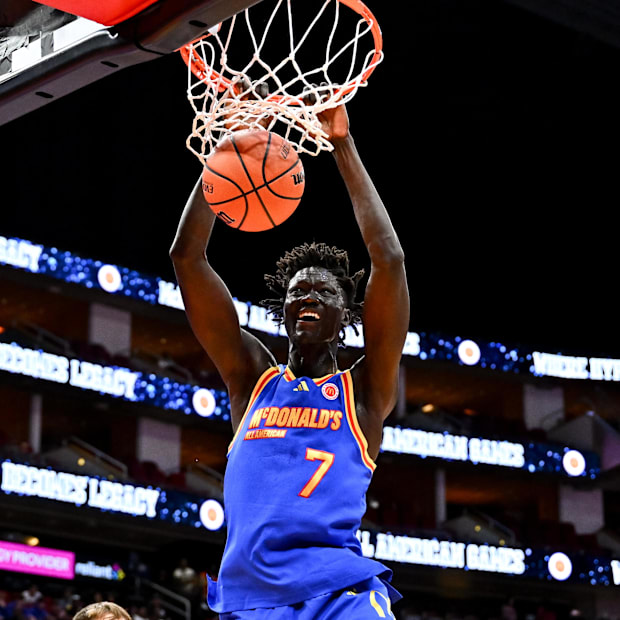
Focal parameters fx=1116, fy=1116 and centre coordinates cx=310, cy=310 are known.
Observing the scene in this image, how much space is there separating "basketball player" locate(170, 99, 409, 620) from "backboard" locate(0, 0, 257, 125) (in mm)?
681

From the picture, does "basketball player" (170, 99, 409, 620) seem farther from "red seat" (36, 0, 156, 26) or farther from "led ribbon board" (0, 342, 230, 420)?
"led ribbon board" (0, 342, 230, 420)

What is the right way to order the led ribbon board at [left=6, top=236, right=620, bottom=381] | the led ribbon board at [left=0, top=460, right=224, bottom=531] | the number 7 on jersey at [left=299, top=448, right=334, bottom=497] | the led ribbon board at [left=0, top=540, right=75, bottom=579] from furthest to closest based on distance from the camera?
the led ribbon board at [left=6, top=236, right=620, bottom=381] → the led ribbon board at [left=0, top=540, right=75, bottom=579] → the led ribbon board at [left=0, top=460, right=224, bottom=531] → the number 7 on jersey at [left=299, top=448, right=334, bottom=497]

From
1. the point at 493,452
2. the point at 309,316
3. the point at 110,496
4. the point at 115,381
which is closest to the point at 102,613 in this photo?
the point at 309,316

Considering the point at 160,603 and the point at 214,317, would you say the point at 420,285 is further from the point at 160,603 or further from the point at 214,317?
the point at 214,317

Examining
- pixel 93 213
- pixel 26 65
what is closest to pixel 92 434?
pixel 93 213

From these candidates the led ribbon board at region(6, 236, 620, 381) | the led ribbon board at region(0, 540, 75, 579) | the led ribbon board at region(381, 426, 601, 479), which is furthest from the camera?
the led ribbon board at region(381, 426, 601, 479)

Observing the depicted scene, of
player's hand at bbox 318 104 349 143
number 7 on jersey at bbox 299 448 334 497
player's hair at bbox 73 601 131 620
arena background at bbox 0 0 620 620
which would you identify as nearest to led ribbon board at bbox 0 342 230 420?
arena background at bbox 0 0 620 620

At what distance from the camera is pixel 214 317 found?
4.15 metres

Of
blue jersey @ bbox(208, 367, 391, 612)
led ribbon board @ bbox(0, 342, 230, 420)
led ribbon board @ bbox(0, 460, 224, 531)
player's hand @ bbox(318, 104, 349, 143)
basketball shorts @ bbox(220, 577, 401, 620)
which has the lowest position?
basketball shorts @ bbox(220, 577, 401, 620)

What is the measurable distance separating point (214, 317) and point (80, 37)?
1103 mm

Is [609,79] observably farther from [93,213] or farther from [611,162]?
[93,213]

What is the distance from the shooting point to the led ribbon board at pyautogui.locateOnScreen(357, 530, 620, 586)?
2320 cm

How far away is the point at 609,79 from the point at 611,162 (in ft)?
10.5

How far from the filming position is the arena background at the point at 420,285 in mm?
20797
